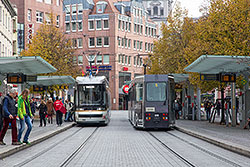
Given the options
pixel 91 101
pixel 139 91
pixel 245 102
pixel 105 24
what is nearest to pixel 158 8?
pixel 105 24

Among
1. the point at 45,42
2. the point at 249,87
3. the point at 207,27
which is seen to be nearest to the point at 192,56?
the point at 207,27

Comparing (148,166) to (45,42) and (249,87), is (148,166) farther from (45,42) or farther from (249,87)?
(45,42)

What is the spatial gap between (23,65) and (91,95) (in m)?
8.97

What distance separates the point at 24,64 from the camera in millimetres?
20984

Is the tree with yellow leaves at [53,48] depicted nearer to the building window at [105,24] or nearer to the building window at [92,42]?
the building window at [105,24]

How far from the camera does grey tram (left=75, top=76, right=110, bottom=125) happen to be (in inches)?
1159

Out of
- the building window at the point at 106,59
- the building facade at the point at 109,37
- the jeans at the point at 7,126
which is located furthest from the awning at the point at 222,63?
the building window at the point at 106,59

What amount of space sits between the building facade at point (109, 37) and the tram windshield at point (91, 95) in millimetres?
52167

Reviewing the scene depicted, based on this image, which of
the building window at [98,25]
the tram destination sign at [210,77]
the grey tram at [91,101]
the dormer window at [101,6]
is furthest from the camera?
the dormer window at [101,6]

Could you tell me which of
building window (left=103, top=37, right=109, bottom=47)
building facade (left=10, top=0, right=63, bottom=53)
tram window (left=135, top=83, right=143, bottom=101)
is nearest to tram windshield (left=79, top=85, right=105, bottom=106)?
tram window (left=135, top=83, right=143, bottom=101)

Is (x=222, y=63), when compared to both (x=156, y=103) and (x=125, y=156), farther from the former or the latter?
(x=125, y=156)

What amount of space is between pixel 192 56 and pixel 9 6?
23063mm

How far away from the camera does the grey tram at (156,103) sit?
24859mm

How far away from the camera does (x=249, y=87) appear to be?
25.8 metres
